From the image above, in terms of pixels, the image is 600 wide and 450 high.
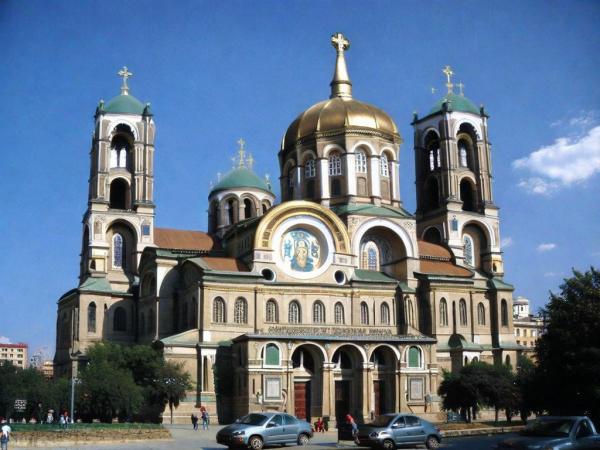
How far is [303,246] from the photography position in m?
60.9

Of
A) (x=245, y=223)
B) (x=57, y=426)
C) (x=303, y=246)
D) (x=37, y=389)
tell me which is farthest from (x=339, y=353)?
(x=57, y=426)

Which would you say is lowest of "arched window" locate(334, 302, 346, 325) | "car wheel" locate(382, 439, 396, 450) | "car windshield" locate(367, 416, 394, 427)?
"car wheel" locate(382, 439, 396, 450)

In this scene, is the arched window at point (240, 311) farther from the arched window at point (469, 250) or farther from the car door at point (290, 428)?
the car door at point (290, 428)

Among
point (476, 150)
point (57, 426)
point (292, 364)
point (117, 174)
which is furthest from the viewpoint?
point (476, 150)

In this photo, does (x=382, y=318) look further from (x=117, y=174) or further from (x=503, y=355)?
(x=117, y=174)

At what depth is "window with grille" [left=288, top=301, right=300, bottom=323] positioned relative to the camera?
59.4 meters

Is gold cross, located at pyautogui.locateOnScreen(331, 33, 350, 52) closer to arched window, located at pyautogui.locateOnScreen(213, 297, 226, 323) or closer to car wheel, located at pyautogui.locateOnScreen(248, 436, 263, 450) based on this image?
arched window, located at pyautogui.locateOnScreen(213, 297, 226, 323)

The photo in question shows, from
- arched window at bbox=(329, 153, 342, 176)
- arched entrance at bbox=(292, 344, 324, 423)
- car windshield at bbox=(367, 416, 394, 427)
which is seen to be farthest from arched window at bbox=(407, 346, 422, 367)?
car windshield at bbox=(367, 416, 394, 427)

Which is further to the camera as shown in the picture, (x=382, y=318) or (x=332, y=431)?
(x=382, y=318)

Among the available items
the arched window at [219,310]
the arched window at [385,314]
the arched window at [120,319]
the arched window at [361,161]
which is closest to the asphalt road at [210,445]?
the arched window at [219,310]

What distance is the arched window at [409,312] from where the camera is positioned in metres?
62.5

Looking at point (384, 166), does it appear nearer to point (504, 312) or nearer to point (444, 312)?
point (444, 312)

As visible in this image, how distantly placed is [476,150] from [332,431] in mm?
33086

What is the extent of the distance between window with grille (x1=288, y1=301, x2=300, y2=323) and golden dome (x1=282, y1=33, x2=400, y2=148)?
15.0 metres
